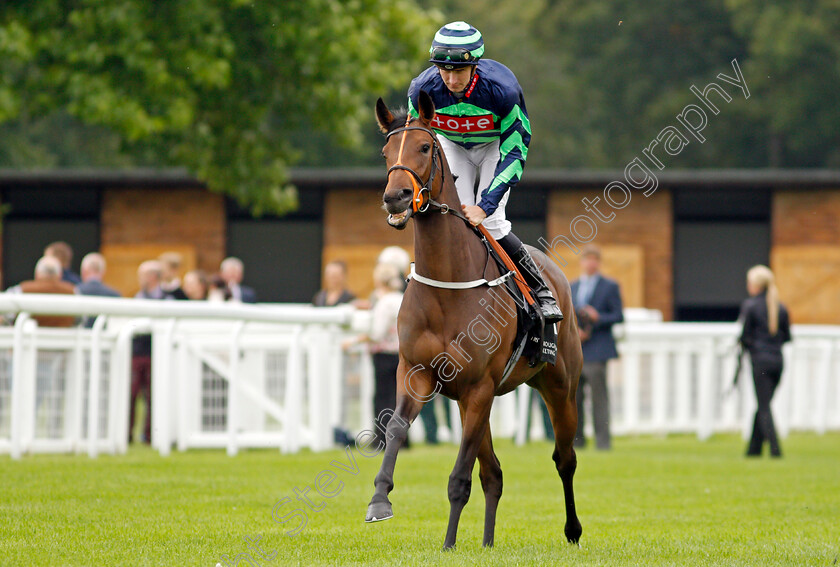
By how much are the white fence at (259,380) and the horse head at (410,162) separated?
5.45 metres

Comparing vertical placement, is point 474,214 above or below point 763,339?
above

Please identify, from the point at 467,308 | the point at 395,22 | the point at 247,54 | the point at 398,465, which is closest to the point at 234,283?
the point at 398,465

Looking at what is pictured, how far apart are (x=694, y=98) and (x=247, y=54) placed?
2416 cm

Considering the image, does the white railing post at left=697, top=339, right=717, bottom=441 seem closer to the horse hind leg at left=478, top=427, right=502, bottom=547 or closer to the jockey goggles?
the horse hind leg at left=478, top=427, right=502, bottom=547

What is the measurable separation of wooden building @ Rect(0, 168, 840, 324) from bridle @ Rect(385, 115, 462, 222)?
55.9ft

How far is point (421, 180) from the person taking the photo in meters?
6.26

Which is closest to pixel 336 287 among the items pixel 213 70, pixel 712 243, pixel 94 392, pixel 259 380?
pixel 259 380

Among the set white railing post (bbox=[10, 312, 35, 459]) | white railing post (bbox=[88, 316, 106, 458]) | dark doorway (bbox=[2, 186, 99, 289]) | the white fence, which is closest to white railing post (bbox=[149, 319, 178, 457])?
the white fence

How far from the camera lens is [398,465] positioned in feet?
38.3

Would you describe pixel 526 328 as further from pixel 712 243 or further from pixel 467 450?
pixel 712 243

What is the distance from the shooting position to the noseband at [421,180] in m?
6.18

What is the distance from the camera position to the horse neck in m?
6.55

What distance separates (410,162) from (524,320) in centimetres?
128

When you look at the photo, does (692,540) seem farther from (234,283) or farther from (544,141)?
(544,141)
